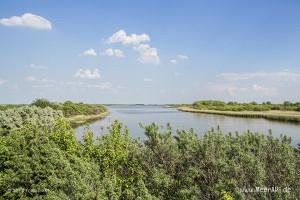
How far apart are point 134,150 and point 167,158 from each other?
2245 millimetres

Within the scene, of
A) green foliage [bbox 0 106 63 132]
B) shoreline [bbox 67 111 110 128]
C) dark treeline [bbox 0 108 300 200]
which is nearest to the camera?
dark treeline [bbox 0 108 300 200]

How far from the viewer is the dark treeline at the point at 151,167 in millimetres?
16031

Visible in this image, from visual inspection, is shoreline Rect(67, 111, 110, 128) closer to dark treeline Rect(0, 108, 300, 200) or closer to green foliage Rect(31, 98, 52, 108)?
green foliage Rect(31, 98, 52, 108)

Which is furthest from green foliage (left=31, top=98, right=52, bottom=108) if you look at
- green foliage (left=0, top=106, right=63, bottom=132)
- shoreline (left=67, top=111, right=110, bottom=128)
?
green foliage (left=0, top=106, right=63, bottom=132)

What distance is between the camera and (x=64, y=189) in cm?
1608

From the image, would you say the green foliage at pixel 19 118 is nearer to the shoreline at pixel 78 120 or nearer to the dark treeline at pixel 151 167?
the dark treeline at pixel 151 167

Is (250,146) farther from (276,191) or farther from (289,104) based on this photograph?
(289,104)

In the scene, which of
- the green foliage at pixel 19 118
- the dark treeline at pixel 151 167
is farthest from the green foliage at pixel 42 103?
the dark treeline at pixel 151 167

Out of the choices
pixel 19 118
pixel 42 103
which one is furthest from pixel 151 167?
pixel 42 103

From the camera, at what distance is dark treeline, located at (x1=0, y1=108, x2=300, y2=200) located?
16.0m

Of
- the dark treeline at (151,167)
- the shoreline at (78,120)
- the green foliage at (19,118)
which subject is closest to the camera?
the dark treeline at (151,167)

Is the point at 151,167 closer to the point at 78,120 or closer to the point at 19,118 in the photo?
the point at 19,118

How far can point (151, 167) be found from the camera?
1970 cm

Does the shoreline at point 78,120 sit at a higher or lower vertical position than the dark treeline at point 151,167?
lower
